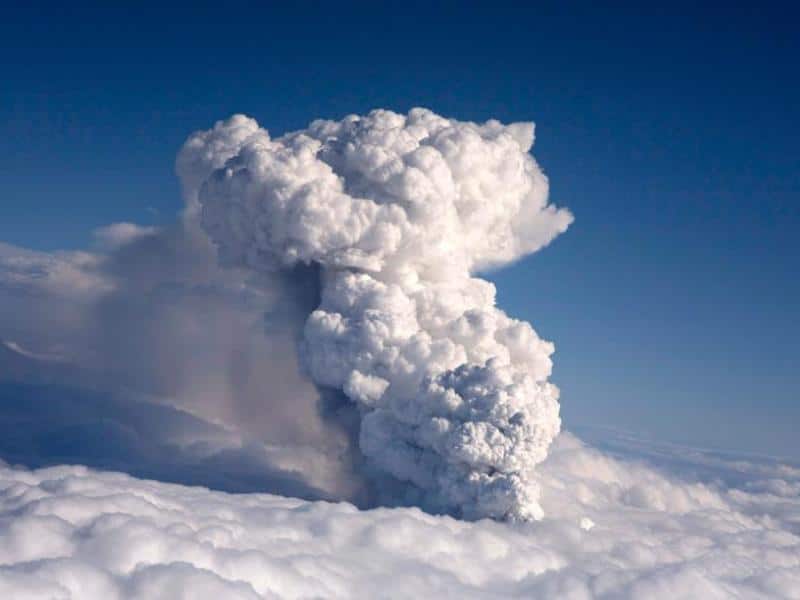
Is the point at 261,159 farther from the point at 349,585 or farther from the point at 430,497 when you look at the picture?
the point at 349,585

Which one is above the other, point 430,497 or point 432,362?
point 432,362

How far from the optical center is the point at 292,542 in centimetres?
10094

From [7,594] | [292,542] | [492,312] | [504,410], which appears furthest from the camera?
[292,542]

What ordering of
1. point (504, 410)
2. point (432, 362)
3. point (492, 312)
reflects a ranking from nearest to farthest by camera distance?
point (504, 410) → point (432, 362) → point (492, 312)

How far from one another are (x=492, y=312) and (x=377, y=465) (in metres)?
23.4

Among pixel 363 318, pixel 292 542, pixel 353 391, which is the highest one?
pixel 363 318

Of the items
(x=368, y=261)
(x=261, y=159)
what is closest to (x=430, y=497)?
(x=368, y=261)

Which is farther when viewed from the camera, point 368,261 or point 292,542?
point 292,542

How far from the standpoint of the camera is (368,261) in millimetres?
90375

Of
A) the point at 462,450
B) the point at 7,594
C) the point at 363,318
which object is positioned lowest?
the point at 7,594

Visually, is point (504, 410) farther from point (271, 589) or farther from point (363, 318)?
point (271, 589)

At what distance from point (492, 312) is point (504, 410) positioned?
1571 cm

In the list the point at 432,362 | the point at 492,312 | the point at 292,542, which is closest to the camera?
the point at 432,362

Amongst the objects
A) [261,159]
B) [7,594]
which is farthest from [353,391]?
[7,594]
